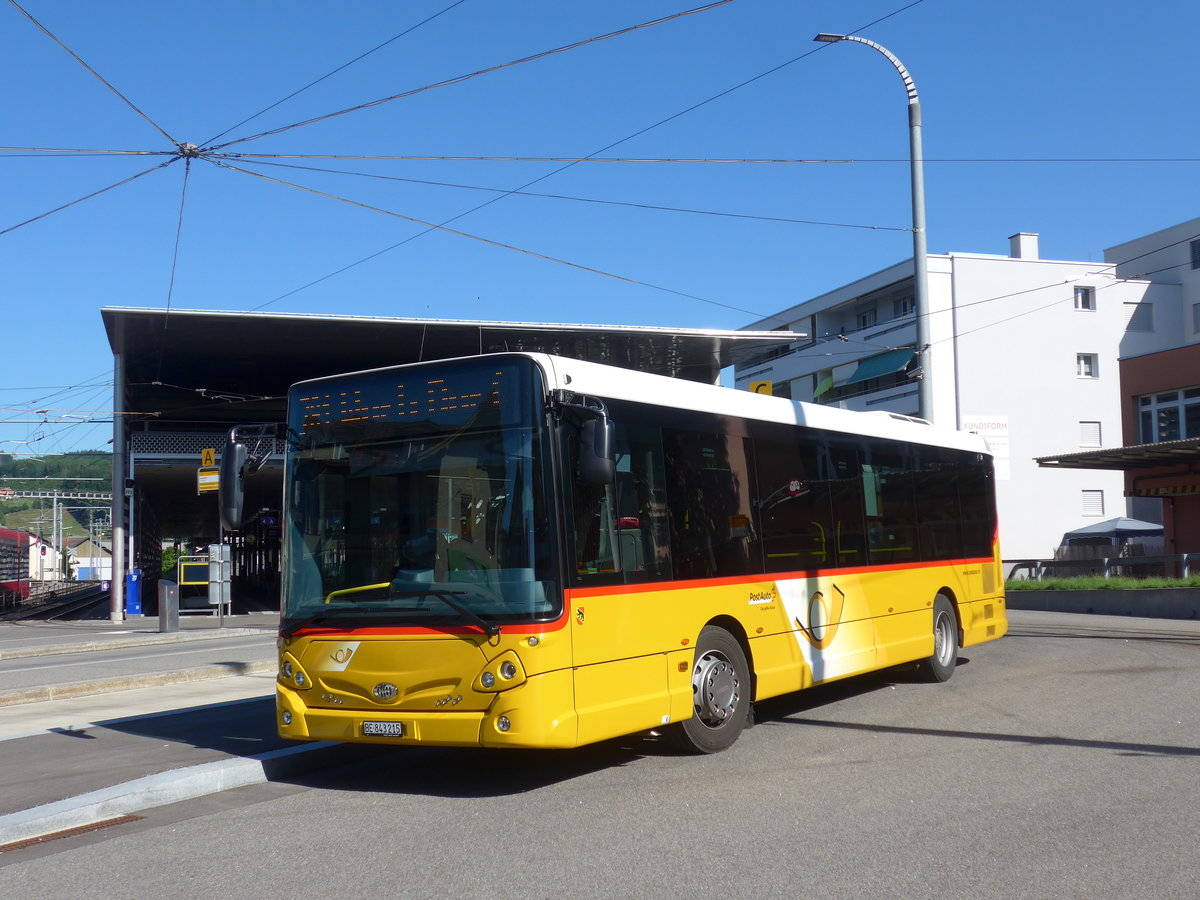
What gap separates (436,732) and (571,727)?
0.83m

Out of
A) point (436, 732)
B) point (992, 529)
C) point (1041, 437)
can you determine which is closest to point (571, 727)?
point (436, 732)

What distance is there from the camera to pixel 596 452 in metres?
7.35

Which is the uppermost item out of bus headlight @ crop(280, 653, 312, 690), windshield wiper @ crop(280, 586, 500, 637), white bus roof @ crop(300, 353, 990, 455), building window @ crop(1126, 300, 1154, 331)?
building window @ crop(1126, 300, 1154, 331)

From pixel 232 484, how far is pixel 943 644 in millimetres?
8134

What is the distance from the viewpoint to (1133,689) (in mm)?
11945

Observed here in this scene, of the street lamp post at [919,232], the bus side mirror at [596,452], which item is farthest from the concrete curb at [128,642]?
the bus side mirror at [596,452]

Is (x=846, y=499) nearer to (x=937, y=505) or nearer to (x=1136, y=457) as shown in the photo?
(x=937, y=505)

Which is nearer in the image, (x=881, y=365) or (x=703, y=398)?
(x=703, y=398)

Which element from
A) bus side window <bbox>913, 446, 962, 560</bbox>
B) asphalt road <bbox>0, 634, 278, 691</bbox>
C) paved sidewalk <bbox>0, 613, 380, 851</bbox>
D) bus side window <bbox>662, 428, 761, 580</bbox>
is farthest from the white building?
bus side window <bbox>662, 428, 761, 580</bbox>

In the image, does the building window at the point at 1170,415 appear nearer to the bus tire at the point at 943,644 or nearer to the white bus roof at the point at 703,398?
the bus tire at the point at 943,644

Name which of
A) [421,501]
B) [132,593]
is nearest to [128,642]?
[132,593]

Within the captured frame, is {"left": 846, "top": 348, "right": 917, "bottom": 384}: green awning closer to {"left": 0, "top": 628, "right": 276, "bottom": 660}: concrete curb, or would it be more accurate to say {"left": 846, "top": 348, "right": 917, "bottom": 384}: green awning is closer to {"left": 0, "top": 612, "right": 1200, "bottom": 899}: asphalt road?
{"left": 0, "top": 628, "right": 276, "bottom": 660}: concrete curb

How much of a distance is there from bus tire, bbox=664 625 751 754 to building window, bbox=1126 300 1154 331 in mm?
54494

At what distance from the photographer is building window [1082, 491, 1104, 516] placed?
183 feet
